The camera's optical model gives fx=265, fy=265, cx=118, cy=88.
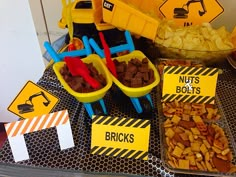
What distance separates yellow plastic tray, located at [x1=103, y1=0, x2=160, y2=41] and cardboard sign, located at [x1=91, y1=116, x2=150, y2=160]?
30 centimetres

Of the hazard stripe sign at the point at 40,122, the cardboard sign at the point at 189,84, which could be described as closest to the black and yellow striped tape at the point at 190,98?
the cardboard sign at the point at 189,84

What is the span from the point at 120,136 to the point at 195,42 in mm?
358

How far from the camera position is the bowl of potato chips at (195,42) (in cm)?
71

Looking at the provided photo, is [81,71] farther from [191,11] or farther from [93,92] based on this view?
[191,11]

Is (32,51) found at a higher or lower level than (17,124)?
lower

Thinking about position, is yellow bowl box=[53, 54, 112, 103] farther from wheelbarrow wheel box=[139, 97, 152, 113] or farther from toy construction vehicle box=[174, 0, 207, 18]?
A: toy construction vehicle box=[174, 0, 207, 18]

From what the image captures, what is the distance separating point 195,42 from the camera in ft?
2.32

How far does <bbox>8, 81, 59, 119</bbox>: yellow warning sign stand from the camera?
548 millimetres

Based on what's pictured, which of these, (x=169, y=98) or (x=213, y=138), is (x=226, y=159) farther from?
(x=169, y=98)

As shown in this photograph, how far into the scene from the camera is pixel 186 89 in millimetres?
614

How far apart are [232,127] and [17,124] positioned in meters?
0.45

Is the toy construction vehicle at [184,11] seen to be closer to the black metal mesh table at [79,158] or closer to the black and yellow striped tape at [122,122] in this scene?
the black metal mesh table at [79,158]

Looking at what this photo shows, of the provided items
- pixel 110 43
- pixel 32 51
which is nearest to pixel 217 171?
pixel 110 43

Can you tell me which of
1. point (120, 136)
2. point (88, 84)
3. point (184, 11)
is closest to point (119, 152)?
point (120, 136)
